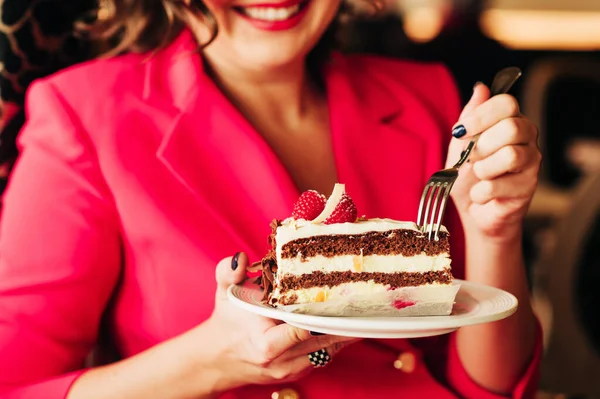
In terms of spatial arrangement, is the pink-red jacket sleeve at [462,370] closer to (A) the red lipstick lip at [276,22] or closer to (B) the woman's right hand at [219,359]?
(B) the woman's right hand at [219,359]

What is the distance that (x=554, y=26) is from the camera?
679cm

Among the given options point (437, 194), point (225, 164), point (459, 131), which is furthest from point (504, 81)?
point (225, 164)

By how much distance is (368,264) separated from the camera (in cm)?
152

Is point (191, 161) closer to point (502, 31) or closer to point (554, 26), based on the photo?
point (502, 31)

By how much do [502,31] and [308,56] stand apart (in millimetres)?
4683

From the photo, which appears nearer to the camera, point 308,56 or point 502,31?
point 308,56

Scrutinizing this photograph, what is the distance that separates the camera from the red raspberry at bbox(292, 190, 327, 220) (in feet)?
4.77

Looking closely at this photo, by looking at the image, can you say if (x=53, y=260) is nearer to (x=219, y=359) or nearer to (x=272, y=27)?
(x=219, y=359)

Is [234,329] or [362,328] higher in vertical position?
[362,328]

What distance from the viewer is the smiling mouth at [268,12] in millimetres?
1634

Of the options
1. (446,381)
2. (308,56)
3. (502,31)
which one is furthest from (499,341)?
(502,31)

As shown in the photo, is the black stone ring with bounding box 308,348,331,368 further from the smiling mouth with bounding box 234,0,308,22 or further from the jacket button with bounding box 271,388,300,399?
the smiling mouth with bounding box 234,0,308,22

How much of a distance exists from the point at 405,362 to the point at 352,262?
344 millimetres

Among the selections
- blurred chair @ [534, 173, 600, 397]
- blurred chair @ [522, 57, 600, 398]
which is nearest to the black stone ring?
blurred chair @ [522, 57, 600, 398]
